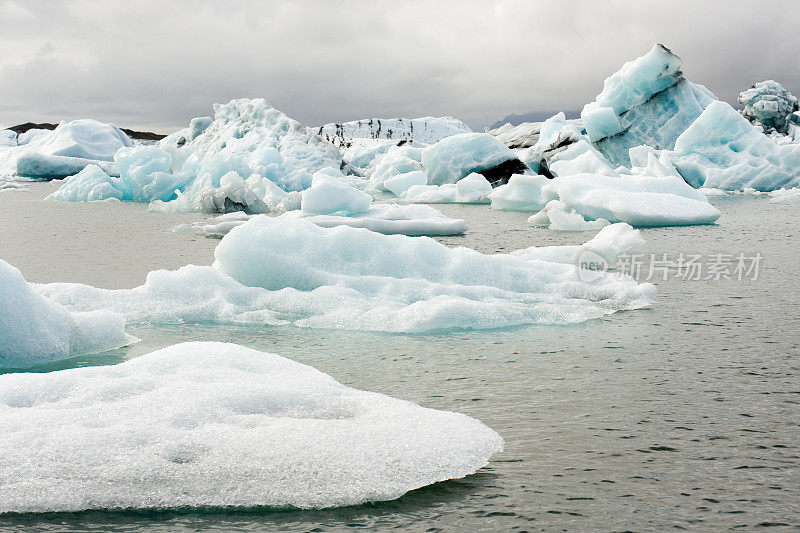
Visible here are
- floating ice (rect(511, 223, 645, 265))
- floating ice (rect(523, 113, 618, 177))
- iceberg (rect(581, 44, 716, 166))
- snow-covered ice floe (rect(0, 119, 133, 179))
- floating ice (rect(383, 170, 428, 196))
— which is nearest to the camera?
floating ice (rect(511, 223, 645, 265))

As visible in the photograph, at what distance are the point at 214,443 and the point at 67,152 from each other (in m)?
48.4

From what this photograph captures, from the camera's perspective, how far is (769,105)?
3900cm

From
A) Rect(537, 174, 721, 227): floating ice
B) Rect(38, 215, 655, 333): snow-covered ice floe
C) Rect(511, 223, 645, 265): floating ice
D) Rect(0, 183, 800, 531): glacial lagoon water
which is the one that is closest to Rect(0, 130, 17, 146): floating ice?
Rect(537, 174, 721, 227): floating ice

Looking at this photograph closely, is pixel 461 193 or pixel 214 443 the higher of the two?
pixel 461 193

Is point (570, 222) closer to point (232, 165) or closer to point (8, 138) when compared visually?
point (232, 165)

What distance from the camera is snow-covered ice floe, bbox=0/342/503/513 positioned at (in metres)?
2.70

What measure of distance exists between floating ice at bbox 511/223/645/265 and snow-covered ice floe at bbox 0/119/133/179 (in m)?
38.4

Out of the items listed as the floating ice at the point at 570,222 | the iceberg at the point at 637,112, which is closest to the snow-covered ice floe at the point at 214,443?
the floating ice at the point at 570,222

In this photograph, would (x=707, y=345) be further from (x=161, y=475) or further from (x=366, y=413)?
(x=161, y=475)

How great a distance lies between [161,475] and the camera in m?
2.77

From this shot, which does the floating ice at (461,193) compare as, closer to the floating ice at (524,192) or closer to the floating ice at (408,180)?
the floating ice at (408,180)

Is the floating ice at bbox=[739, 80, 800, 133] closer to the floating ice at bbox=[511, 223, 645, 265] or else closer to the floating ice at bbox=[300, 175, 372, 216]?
the floating ice at bbox=[300, 175, 372, 216]

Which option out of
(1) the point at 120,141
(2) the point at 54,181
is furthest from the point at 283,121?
(1) the point at 120,141

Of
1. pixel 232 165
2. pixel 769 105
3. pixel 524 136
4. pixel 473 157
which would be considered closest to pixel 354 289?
pixel 232 165
